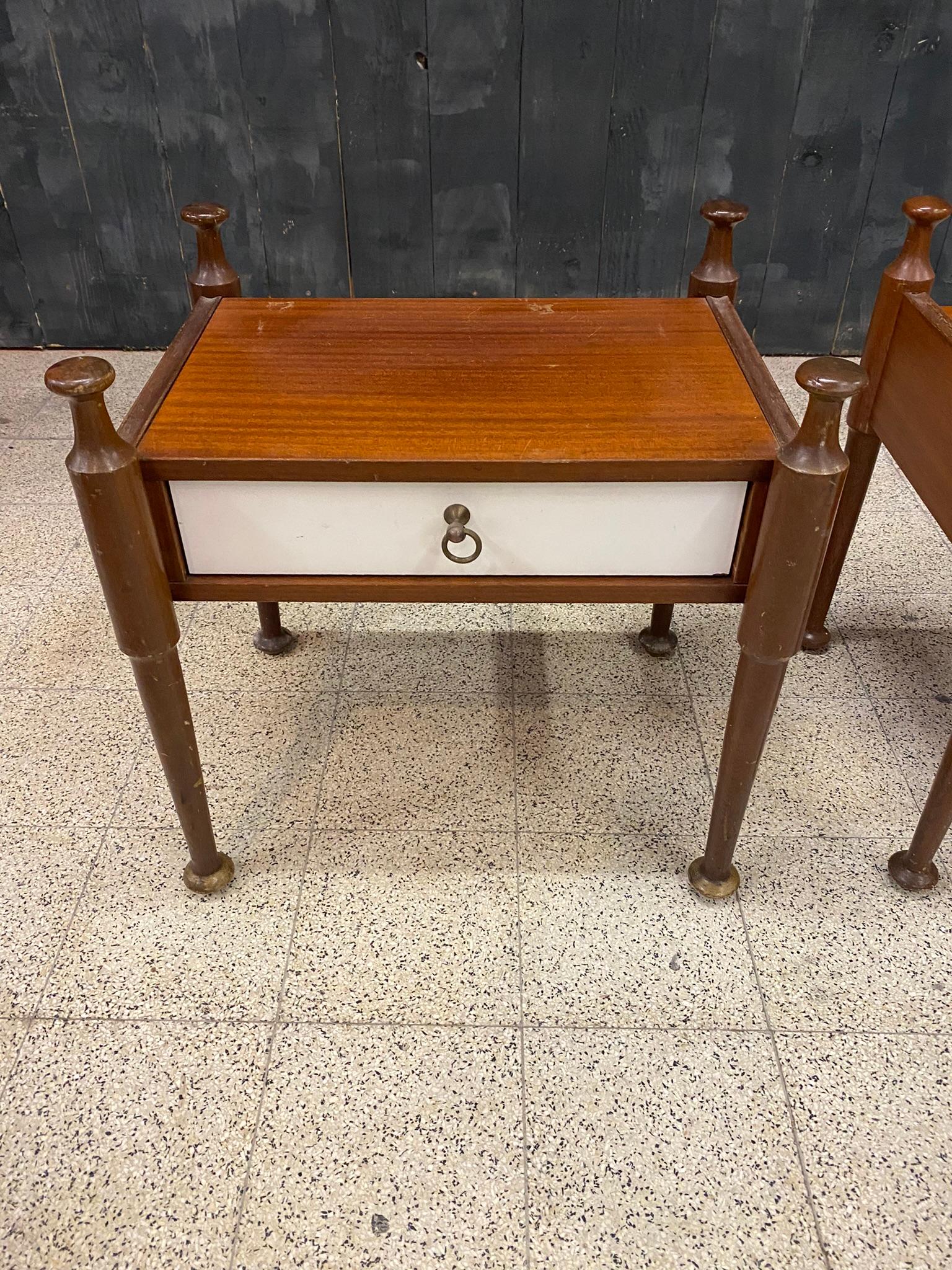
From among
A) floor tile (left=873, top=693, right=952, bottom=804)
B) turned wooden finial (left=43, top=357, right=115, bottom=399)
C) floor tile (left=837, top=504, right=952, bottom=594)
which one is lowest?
floor tile (left=837, top=504, right=952, bottom=594)

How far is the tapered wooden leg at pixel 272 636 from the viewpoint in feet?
5.83

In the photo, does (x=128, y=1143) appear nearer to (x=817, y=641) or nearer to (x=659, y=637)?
(x=659, y=637)

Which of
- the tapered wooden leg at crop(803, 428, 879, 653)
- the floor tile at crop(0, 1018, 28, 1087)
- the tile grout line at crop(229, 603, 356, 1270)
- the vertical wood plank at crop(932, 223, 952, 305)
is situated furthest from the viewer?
the vertical wood plank at crop(932, 223, 952, 305)

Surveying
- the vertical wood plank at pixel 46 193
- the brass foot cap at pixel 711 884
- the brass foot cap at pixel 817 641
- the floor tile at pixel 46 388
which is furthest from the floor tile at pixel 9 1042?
the vertical wood plank at pixel 46 193

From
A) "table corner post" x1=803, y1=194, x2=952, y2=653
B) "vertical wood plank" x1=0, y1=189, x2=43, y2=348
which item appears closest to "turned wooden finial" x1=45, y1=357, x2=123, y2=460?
"table corner post" x1=803, y1=194, x2=952, y2=653

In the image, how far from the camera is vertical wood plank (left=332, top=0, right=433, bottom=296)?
2369mm

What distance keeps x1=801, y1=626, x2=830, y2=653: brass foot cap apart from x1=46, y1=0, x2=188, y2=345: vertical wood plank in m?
1.89

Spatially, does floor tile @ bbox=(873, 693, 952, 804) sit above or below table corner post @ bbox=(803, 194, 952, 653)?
below

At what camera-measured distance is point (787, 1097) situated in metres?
1.15

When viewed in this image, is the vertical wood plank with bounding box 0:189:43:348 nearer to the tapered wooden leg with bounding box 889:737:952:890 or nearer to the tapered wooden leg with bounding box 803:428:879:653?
the tapered wooden leg with bounding box 803:428:879:653

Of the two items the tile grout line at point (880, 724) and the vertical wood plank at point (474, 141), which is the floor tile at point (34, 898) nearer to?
the tile grout line at point (880, 724)

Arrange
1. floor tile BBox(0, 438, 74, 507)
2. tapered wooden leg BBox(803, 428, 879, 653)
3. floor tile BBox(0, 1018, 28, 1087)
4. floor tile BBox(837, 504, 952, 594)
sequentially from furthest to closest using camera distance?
1. floor tile BBox(0, 438, 74, 507)
2. floor tile BBox(837, 504, 952, 594)
3. tapered wooden leg BBox(803, 428, 879, 653)
4. floor tile BBox(0, 1018, 28, 1087)

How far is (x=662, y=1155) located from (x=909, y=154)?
93.2 inches

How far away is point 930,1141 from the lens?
1107mm
